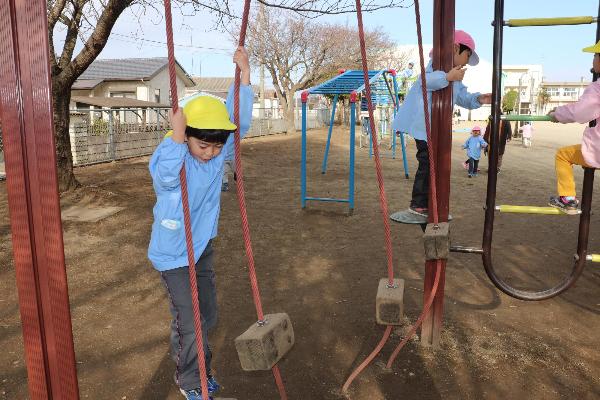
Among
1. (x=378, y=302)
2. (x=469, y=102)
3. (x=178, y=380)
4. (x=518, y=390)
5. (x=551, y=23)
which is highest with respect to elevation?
(x=551, y=23)

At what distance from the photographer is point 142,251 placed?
210 inches

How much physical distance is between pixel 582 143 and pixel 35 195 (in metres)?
2.73

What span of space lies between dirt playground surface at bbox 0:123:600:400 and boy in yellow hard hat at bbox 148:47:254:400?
52 cm

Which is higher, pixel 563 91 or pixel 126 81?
pixel 563 91

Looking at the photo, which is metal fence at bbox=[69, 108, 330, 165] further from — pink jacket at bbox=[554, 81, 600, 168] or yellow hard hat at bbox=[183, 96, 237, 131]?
pink jacket at bbox=[554, 81, 600, 168]

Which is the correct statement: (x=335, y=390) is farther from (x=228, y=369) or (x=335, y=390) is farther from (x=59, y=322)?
(x=59, y=322)

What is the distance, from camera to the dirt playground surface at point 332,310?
2.78m

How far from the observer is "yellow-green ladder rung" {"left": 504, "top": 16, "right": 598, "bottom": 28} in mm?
2779

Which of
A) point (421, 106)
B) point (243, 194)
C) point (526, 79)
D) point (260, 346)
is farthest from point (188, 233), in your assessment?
point (526, 79)

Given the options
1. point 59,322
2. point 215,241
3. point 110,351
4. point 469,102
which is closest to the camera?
point 59,322

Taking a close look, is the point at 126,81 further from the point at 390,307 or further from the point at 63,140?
the point at 390,307

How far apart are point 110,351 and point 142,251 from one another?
2260 mm

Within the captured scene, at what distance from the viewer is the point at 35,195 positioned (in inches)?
53.9

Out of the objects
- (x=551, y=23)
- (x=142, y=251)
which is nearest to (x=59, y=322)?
(x=551, y=23)
